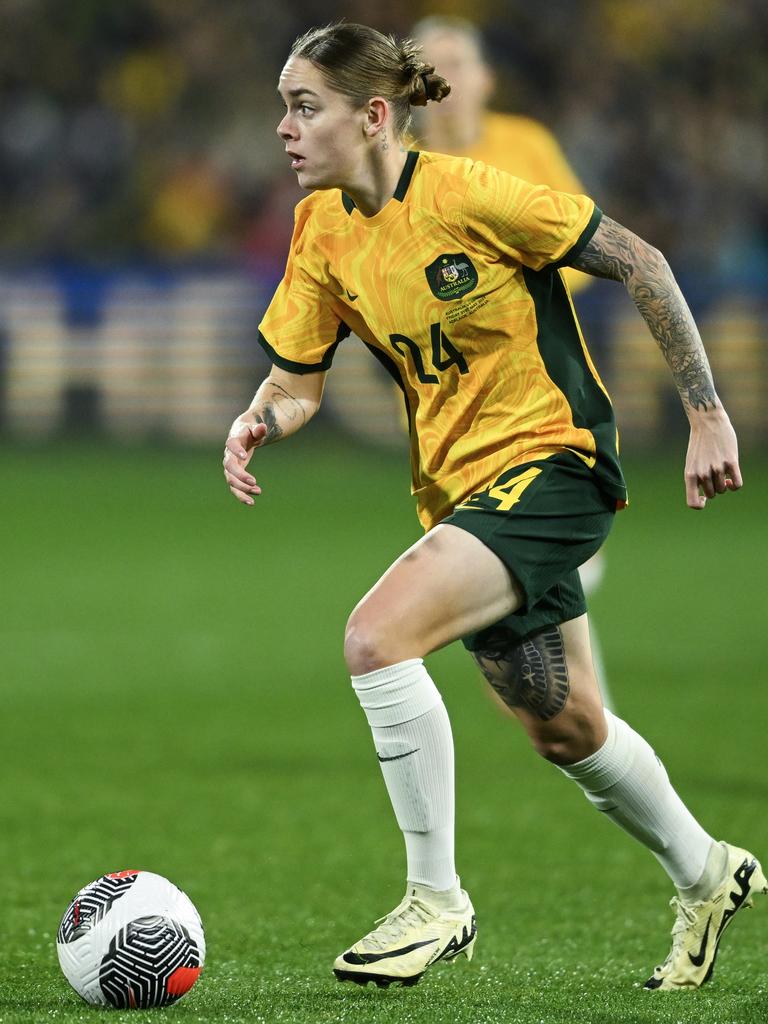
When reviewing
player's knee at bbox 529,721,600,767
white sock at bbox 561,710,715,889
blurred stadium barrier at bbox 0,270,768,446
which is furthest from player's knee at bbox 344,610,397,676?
blurred stadium barrier at bbox 0,270,768,446

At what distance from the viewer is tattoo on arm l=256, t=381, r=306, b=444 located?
4176mm

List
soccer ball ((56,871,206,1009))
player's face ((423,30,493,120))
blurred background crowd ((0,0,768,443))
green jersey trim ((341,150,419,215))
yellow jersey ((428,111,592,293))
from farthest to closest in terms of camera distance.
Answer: blurred background crowd ((0,0,768,443)) < yellow jersey ((428,111,592,293)) < player's face ((423,30,493,120)) < green jersey trim ((341,150,419,215)) < soccer ball ((56,871,206,1009))

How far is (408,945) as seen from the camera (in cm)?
370

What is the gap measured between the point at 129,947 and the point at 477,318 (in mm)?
1529

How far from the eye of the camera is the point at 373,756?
737cm

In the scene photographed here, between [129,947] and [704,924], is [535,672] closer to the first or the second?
[704,924]

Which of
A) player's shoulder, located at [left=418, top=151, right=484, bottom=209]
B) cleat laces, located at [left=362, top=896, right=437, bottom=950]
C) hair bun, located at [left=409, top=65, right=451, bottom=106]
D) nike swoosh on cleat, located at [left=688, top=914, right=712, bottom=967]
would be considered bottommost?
nike swoosh on cleat, located at [left=688, top=914, right=712, bottom=967]

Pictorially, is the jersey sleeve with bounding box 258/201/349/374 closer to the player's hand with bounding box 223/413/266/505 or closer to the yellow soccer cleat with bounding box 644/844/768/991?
the player's hand with bounding box 223/413/266/505

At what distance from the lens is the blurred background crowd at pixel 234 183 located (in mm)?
17656

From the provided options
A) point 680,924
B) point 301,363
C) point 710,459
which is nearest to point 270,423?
point 301,363

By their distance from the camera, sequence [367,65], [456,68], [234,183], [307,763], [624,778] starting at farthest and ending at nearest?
[234,183], [307,763], [456,68], [624,778], [367,65]

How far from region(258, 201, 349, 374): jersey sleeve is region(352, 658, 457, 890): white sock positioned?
885mm

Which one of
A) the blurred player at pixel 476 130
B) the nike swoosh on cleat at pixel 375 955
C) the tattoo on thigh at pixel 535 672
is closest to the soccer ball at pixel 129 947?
the nike swoosh on cleat at pixel 375 955

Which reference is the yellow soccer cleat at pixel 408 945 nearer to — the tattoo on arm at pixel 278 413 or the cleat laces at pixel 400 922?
the cleat laces at pixel 400 922
